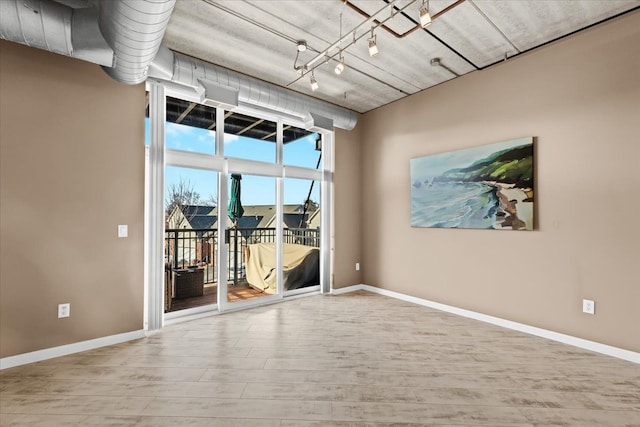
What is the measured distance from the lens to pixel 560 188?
3.16 m

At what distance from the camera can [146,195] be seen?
341 centimetres

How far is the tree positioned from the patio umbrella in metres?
0.46

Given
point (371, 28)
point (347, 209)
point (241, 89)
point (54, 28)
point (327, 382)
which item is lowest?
point (327, 382)

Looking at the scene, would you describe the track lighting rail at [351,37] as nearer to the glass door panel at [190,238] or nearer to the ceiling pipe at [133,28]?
the ceiling pipe at [133,28]

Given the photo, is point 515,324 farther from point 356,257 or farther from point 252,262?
point 252,262

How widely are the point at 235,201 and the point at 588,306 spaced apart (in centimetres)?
418

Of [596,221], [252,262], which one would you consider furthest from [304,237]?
[596,221]

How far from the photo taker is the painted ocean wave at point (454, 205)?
373 centimetres

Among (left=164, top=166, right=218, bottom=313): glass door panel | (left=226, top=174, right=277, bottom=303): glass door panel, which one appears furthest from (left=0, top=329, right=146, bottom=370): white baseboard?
(left=226, top=174, right=277, bottom=303): glass door panel

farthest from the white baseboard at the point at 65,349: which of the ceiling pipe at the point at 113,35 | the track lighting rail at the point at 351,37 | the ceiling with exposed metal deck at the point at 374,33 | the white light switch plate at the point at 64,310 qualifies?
the track lighting rail at the point at 351,37

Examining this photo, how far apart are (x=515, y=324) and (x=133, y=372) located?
13.0 ft

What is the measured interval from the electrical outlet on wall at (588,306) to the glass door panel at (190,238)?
4189 mm

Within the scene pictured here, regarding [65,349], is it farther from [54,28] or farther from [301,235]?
[301,235]

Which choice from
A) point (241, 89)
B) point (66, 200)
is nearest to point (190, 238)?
point (66, 200)
